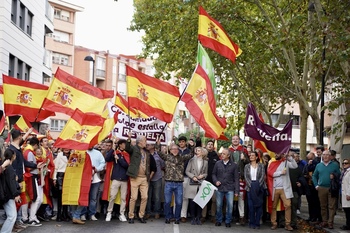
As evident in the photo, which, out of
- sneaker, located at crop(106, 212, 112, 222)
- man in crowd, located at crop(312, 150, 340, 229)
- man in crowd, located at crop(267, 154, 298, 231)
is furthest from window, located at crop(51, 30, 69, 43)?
man in crowd, located at crop(312, 150, 340, 229)

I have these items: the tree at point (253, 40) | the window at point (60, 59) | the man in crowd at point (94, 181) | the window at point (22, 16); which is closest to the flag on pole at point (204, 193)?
the man in crowd at point (94, 181)

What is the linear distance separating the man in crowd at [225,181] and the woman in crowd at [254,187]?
30 cm

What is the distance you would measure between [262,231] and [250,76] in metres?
19.7

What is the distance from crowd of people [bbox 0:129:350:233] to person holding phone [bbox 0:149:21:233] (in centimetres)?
351

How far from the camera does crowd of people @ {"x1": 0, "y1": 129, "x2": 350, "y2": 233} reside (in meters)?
15.6

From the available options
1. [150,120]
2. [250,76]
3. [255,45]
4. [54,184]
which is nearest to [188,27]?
[255,45]

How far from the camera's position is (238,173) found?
1628 centimetres

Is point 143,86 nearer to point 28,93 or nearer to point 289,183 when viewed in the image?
point 28,93

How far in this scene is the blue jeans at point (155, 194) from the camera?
16688 mm

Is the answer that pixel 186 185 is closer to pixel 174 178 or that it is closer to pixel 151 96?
pixel 174 178

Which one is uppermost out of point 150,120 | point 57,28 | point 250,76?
point 57,28

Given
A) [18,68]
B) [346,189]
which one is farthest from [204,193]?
[18,68]

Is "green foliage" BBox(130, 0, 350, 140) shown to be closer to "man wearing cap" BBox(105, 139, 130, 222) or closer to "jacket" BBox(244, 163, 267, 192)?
"jacket" BBox(244, 163, 267, 192)

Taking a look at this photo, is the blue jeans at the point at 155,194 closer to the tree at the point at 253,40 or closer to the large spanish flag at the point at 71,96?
the large spanish flag at the point at 71,96
